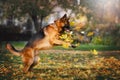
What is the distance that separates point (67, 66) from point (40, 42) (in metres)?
0.49

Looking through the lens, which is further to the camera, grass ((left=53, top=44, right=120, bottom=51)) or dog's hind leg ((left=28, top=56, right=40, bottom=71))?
grass ((left=53, top=44, right=120, bottom=51))

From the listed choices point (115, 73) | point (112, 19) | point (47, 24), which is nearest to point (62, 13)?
point (47, 24)

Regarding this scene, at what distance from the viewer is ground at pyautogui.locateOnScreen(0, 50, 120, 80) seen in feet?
16.7

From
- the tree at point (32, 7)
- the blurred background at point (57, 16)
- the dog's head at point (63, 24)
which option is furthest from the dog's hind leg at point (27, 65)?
the dog's head at point (63, 24)

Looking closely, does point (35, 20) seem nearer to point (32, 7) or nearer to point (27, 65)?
point (32, 7)

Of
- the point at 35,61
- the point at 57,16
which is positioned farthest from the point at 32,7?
the point at 35,61

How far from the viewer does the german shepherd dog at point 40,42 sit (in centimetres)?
509

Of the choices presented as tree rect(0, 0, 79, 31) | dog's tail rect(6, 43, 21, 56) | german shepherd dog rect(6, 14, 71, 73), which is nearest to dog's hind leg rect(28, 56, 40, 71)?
german shepherd dog rect(6, 14, 71, 73)

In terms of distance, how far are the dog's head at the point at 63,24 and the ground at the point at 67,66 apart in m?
0.30

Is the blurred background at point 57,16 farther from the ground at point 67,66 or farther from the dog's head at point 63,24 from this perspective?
the ground at point 67,66

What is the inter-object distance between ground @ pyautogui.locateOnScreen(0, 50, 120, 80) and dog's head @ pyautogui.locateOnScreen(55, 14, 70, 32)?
305mm

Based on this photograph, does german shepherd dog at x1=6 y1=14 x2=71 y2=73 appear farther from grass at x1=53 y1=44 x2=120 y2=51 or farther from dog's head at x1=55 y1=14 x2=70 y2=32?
grass at x1=53 y1=44 x2=120 y2=51

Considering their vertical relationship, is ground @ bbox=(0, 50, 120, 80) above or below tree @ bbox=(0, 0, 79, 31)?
below

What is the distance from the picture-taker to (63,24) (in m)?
5.12
